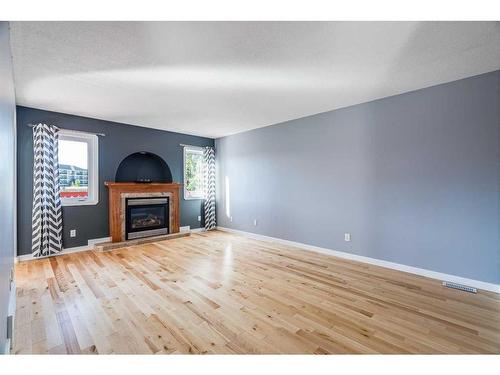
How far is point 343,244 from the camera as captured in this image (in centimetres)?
375

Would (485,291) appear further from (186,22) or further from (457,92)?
(186,22)

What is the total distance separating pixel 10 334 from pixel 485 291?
4.48 meters

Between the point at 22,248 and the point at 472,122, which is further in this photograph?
the point at 22,248

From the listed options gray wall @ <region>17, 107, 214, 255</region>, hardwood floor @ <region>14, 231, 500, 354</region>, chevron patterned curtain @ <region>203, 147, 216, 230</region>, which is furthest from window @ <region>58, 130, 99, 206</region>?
chevron patterned curtain @ <region>203, 147, 216, 230</region>

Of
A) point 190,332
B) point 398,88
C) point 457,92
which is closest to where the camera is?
point 190,332

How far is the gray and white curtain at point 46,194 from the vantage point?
366 cm

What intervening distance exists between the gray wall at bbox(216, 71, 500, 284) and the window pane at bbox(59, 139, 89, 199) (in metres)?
3.57

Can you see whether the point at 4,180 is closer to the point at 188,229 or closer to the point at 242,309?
the point at 242,309

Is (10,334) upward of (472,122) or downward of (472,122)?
downward

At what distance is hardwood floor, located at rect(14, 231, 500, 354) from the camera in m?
1.68

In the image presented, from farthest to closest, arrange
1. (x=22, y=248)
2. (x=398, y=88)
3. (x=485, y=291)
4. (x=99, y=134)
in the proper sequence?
1. (x=99, y=134)
2. (x=22, y=248)
3. (x=398, y=88)
4. (x=485, y=291)

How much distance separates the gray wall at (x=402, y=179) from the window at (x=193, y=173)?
2.10 meters

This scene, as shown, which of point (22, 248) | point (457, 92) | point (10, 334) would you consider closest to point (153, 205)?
point (22, 248)

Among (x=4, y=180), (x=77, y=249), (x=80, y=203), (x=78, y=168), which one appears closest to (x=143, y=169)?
(x=78, y=168)
